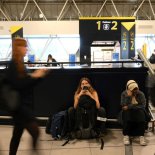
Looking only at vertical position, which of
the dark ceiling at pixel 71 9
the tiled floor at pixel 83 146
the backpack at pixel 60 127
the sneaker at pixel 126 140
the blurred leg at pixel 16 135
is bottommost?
the tiled floor at pixel 83 146

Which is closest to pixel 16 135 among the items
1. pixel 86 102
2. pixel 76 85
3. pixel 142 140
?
pixel 86 102

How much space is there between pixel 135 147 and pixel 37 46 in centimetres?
1188

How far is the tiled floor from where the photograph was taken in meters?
3.90

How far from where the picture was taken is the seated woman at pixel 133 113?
4293 millimetres

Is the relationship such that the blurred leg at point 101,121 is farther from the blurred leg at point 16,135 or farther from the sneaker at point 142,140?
the blurred leg at point 16,135

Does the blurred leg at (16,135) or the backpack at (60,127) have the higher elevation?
the blurred leg at (16,135)

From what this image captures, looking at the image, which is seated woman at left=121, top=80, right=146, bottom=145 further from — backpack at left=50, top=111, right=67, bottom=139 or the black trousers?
backpack at left=50, top=111, right=67, bottom=139

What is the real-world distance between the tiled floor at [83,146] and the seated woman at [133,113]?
0.15m

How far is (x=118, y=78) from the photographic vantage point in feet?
16.7

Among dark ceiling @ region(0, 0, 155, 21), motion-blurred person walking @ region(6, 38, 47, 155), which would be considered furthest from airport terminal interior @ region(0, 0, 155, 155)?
dark ceiling @ region(0, 0, 155, 21)

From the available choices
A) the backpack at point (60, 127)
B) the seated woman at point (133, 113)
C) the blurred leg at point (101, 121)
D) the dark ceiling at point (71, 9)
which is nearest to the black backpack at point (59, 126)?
the backpack at point (60, 127)

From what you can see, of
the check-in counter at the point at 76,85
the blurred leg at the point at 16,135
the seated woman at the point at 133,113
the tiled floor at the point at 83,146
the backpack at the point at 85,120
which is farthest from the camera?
the check-in counter at the point at 76,85

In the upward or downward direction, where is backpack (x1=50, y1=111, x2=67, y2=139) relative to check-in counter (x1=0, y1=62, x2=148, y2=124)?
downward

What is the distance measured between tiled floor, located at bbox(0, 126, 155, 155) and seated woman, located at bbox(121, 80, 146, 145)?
0.49 feet
